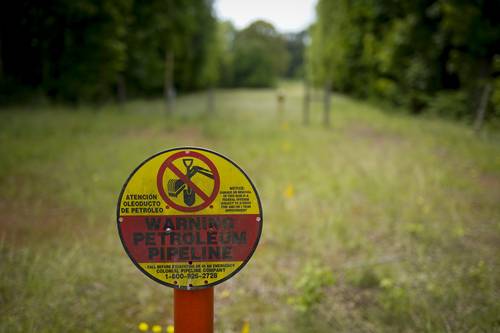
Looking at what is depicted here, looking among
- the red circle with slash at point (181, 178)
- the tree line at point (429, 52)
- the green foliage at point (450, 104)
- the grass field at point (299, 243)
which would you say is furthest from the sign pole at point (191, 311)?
the green foliage at point (450, 104)

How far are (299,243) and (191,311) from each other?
2.64 meters

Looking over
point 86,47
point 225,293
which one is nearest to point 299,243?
point 225,293

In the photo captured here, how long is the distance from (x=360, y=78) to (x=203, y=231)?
81.8 ft

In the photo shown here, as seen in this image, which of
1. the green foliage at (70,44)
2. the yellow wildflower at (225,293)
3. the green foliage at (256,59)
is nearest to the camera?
the yellow wildflower at (225,293)

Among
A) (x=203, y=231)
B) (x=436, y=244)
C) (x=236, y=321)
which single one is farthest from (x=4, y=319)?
(x=436, y=244)

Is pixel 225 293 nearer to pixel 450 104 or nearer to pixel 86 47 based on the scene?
pixel 450 104

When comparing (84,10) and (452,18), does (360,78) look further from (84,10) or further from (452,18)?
(84,10)

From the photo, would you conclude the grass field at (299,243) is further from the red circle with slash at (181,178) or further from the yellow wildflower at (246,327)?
the red circle with slash at (181,178)

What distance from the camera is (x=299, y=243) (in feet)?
13.6

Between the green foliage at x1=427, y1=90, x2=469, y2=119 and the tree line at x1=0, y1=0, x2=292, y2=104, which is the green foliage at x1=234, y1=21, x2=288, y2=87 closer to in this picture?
the tree line at x1=0, y1=0, x2=292, y2=104

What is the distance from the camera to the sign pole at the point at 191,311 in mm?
1633

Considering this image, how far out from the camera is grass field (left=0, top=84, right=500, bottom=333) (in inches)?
111

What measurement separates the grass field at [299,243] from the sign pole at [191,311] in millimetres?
1225

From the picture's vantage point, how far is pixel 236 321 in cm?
292
